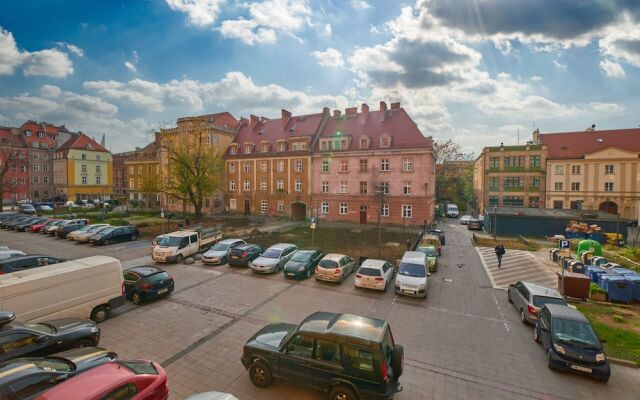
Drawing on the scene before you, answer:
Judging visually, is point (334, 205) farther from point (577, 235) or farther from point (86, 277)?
point (86, 277)

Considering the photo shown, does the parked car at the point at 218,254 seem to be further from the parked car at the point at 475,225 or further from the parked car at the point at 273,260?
the parked car at the point at 475,225

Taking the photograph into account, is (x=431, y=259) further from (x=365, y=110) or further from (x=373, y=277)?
(x=365, y=110)

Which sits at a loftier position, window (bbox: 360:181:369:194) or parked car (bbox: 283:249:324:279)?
window (bbox: 360:181:369:194)

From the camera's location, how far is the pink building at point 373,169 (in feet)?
120

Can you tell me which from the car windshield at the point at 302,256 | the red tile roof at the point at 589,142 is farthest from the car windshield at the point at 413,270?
the red tile roof at the point at 589,142

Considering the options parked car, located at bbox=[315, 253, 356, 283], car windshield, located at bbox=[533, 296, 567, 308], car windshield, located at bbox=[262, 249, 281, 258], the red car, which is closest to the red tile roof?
car windshield, located at bbox=[533, 296, 567, 308]

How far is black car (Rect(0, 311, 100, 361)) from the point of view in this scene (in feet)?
25.8

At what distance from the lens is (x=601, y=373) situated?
8680 mm

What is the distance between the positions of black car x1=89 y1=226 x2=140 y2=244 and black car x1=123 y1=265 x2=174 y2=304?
1496 centimetres

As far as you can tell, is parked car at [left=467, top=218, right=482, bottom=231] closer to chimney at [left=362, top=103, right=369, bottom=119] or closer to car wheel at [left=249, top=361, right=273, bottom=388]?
chimney at [left=362, top=103, right=369, bottom=119]

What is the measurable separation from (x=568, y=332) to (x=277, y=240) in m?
21.9

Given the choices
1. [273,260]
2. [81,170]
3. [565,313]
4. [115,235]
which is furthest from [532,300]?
[81,170]

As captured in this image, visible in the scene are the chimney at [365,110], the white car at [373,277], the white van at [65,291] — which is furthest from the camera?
the chimney at [365,110]

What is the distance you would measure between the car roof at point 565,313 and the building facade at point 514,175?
4229cm
